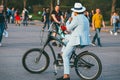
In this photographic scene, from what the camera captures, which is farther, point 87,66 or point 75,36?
point 87,66

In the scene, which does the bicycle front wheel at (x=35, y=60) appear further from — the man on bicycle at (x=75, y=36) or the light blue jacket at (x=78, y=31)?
the light blue jacket at (x=78, y=31)

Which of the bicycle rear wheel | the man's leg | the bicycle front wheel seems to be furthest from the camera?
the bicycle front wheel

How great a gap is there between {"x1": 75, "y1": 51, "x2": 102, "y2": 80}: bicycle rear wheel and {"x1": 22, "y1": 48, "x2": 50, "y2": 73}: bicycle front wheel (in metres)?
1.10

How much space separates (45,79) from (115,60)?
4660mm

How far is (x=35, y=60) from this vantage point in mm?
11594

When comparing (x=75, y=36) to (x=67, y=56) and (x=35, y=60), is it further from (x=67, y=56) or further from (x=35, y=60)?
(x=35, y=60)

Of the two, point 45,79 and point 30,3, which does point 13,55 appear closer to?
point 45,79

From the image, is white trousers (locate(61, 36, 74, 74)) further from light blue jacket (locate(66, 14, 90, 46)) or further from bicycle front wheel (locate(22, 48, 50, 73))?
bicycle front wheel (locate(22, 48, 50, 73))

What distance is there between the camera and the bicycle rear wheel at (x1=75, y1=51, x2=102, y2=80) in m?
10.7

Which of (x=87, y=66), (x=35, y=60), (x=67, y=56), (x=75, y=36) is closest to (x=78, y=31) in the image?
(x=75, y=36)

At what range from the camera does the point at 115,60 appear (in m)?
15.1

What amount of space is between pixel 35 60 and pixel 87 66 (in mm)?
1488

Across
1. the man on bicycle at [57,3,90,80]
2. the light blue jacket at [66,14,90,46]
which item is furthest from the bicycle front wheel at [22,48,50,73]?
the light blue jacket at [66,14,90,46]

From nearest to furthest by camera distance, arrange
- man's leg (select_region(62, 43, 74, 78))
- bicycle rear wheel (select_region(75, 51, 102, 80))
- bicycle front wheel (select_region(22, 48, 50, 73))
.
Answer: man's leg (select_region(62, 43, 74, 78)), bicycle rear wheel (select_region(75, 51, 102, 80)), bicycle front wheel (select_region(22, 48, 50, 73))
